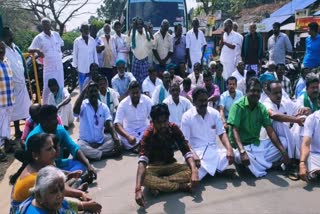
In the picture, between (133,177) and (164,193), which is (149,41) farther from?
(164,193)

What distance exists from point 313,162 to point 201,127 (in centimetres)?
137

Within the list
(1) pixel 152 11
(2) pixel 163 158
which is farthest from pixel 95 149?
(1) pixel 152 11

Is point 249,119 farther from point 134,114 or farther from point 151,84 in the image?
point 151,84

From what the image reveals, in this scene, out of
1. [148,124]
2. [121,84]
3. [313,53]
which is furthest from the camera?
[313,53]

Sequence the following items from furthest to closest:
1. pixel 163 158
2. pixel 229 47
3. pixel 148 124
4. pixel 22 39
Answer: pixel 22 39, pixel 229 47, pixel 148 124, pixel 163 158

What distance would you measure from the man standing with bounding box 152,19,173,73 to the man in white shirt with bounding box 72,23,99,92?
1.41 meters

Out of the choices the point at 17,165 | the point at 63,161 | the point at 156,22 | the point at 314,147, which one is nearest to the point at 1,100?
the point at 17,165

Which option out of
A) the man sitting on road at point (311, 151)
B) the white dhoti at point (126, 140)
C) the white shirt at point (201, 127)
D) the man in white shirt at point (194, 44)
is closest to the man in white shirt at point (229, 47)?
the man in white shirt at point (194, 44)

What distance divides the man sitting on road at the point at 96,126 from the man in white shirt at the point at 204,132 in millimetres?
1293

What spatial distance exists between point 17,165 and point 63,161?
5.05 feet

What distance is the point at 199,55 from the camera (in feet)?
31.2

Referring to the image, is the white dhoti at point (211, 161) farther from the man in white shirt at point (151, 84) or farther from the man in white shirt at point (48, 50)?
the man in white shirt at point (48, 50)

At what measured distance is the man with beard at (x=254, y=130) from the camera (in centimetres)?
486

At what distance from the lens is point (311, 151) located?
4629mm
